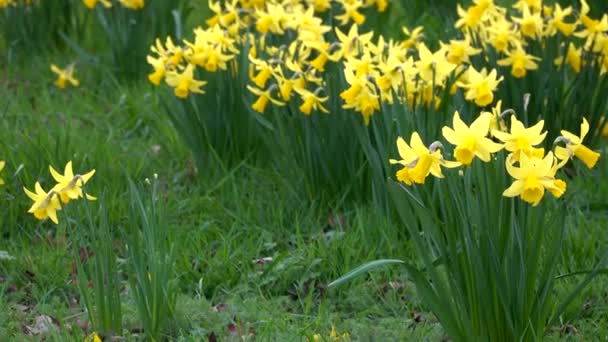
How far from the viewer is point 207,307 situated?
3004 millimetres

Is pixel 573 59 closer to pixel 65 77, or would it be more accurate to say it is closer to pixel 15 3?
pixel 65 77

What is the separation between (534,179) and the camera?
7.23ft

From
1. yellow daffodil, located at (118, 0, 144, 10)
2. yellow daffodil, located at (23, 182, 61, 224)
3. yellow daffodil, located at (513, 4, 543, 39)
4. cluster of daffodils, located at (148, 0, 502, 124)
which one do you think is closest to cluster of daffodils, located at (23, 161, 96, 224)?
yellow daffodil, located at (23, 182, 61, 224)

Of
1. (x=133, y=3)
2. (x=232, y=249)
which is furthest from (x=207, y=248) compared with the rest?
(x=133, y=3)

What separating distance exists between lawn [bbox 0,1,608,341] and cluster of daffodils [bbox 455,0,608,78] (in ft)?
1.28

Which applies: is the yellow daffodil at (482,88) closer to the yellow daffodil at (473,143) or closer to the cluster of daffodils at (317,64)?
the cluster of daffodils at (317,64)

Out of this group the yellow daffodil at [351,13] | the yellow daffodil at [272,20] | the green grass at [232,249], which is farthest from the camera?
the yellow daffodil at [351,13]

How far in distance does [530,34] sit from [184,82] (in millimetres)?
1304

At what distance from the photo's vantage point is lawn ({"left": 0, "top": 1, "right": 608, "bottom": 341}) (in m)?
2.78

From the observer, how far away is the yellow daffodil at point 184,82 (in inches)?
150

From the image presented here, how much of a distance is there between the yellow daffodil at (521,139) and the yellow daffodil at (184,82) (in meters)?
1.77

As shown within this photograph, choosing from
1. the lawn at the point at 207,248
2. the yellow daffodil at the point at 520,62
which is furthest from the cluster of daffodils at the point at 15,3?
the yellow daffodil at the point at 520,62

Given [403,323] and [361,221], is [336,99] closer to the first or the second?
[361,221]

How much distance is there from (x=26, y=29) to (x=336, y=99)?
2.57 metres
